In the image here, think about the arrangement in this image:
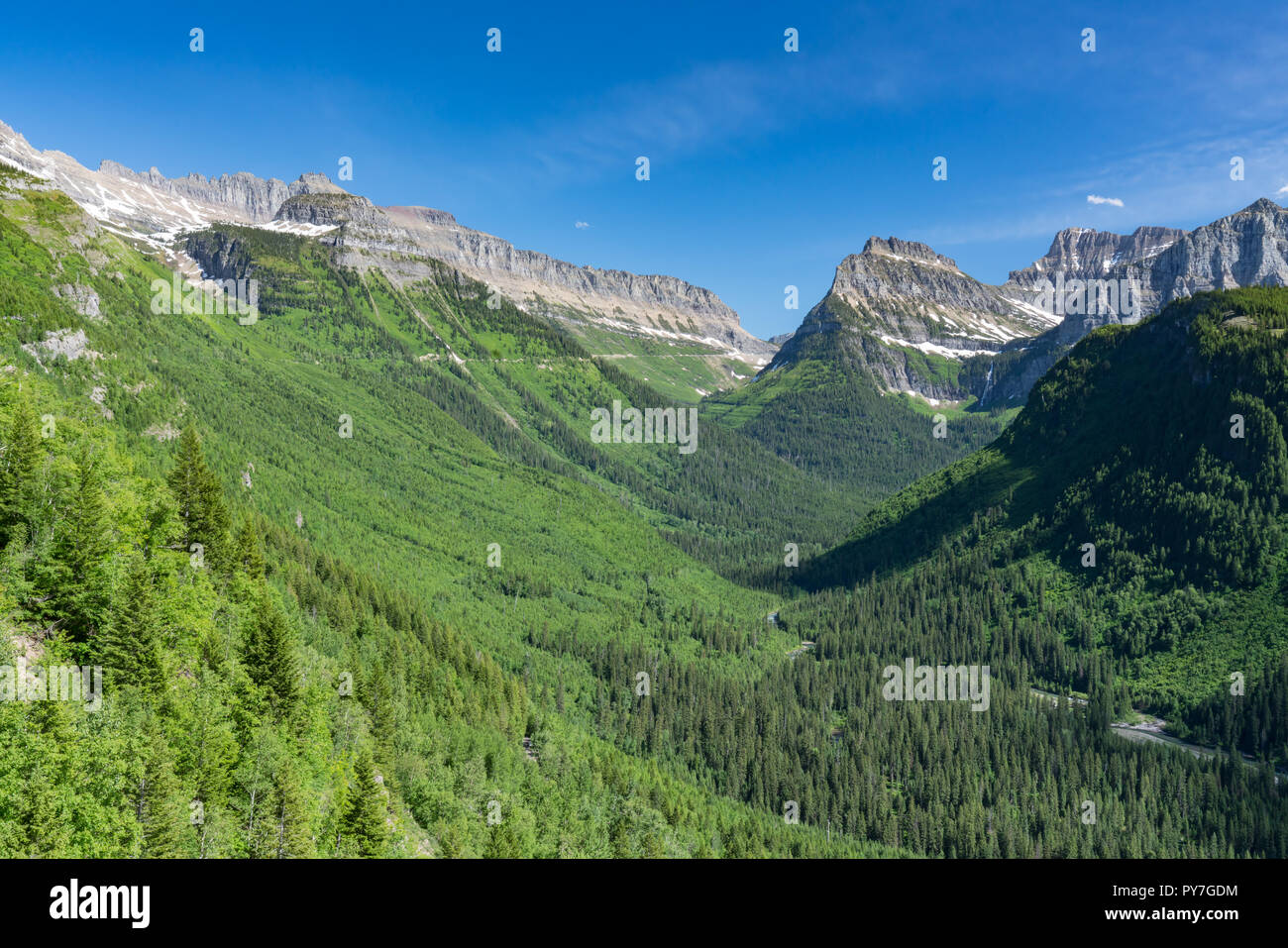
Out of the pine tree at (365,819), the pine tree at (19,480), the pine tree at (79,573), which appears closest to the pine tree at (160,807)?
the pine tree at (365,819)

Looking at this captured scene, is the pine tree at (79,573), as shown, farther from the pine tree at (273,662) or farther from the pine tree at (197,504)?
the pine tree at (197,504)

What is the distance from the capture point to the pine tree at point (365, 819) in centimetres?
5156

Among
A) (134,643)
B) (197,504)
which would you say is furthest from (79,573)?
(197,504)

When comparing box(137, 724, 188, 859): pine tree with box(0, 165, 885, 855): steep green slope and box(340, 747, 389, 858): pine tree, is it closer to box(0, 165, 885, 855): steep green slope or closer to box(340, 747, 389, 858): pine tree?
box(0, 165, 885, 855): steep green slope

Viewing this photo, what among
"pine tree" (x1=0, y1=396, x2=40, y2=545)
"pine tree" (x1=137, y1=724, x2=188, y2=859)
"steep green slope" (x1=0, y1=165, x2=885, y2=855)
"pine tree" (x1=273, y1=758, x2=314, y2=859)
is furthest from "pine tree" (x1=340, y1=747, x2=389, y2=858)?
"pine tree" (x1=0, y1=396, x2=40, y2=545)

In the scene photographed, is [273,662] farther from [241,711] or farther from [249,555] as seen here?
[249,555]

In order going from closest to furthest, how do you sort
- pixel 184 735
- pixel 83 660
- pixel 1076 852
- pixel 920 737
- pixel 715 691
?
1. pixel 184 735
2. pixel 83 660
3. pixel 1076 852
4. pixel 920 737
5. pixel 715 691

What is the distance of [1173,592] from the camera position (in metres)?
196

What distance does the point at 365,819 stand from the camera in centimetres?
5228

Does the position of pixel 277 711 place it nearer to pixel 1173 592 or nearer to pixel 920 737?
pixel 920 737
